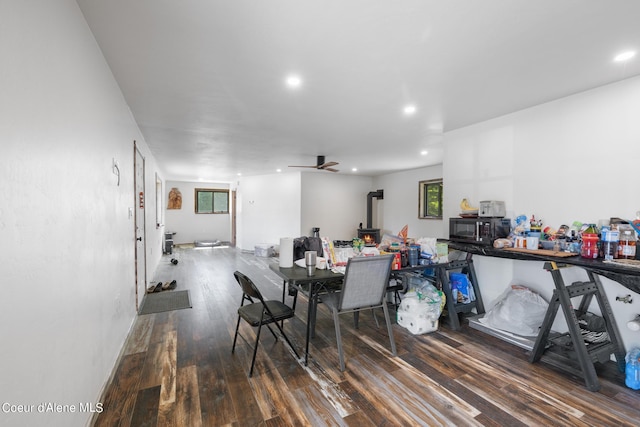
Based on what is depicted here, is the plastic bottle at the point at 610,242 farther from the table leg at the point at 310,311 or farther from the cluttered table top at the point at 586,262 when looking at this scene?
the table leg at the point at 310,311

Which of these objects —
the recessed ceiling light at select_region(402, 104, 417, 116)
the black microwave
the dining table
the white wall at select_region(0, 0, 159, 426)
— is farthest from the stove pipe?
the white wall at select_region(0, 0, 159, 426)

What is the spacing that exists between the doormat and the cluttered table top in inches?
152

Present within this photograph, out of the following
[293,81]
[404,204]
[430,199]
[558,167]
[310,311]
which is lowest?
[310,311]

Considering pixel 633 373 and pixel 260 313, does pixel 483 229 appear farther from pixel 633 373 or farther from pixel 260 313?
pixel 260 313

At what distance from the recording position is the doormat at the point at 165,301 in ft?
12.6

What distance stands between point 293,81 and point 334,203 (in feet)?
20.6

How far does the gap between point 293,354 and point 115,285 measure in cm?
173

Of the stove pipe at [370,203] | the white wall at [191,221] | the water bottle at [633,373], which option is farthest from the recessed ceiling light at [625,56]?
the white wall at [191,221]

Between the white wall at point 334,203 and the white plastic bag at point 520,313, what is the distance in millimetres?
5657

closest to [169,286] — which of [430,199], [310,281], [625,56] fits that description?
[310,281]

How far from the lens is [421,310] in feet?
10.1

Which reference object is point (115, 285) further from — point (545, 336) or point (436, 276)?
point (545, 336)

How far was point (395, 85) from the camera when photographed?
2613mm

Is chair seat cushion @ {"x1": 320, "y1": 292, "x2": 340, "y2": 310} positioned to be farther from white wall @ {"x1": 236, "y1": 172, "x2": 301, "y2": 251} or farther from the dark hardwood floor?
white wall @ {"x1": 236, "y1": 172, "x2": 301, "y2": 251}
